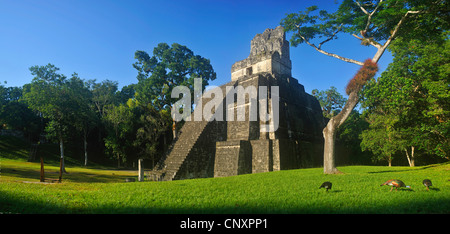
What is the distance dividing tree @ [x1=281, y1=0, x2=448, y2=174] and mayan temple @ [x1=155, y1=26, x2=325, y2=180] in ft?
10.1

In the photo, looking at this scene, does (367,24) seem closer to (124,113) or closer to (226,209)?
(226,209)

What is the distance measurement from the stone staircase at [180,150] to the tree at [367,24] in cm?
604

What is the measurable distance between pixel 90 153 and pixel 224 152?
16.6 meters

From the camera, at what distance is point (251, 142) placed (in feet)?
37.0

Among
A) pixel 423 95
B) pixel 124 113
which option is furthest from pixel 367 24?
pixel 124 113

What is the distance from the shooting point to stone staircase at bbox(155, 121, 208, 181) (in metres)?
10.6

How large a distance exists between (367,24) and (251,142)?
6.56 m

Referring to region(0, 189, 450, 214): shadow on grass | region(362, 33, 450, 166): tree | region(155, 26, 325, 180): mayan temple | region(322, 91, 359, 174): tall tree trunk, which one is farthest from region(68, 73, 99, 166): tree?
region(362, 33, 450, 166): tree

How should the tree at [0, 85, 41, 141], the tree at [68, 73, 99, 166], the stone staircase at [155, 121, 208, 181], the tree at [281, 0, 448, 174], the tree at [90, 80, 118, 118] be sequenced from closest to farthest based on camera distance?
the tree at [281, 0, 448, 174]
the stone staircase at [155, 121, 208, 181]
the tree at [68, 73, 99, 166]
the tree at [0, 85, 41, 141]
the tree at [90, 80, 118, 118]

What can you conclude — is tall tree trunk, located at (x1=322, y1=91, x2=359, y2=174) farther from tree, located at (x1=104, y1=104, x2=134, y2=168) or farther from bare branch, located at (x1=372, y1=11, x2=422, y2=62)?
tree, located at (x1=104, y1=104, x2=134, y2=168)

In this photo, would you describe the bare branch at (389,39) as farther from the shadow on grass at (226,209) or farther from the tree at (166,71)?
the tree at (166,71)

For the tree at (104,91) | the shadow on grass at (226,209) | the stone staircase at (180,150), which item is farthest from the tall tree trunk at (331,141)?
A: the tree at (104,91)
